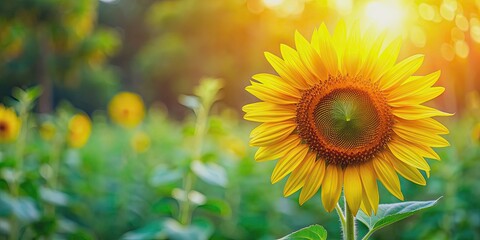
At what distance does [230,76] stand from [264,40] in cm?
166

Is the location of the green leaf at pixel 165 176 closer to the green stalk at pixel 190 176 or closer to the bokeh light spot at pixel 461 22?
the green stalk at pixel 190 176

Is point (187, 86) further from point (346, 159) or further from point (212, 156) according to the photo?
point (346, 159)

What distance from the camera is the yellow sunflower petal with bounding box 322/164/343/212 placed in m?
1.25

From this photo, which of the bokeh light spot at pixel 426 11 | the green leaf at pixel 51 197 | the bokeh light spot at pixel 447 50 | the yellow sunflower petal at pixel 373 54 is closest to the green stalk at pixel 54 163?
the green leaf at pixel 51 197

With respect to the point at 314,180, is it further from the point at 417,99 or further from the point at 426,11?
the point at 426,11

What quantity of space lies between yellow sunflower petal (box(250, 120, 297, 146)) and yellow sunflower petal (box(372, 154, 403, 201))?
19cm

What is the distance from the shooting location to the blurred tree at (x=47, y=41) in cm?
1180

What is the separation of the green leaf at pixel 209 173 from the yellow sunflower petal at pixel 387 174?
125 centimetres

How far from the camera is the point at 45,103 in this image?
13.8 meters

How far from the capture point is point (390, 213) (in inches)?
50.7

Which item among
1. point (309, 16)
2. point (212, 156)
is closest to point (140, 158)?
point (212, 156)

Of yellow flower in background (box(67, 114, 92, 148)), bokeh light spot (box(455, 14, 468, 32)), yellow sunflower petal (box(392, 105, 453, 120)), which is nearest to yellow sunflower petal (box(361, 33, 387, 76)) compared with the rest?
yellow sunflower petal (box(392, 105, 453, 120))

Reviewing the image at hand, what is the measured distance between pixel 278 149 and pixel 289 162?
37 mm

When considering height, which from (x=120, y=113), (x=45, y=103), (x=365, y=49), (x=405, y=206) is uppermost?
(x=45, y=103)
